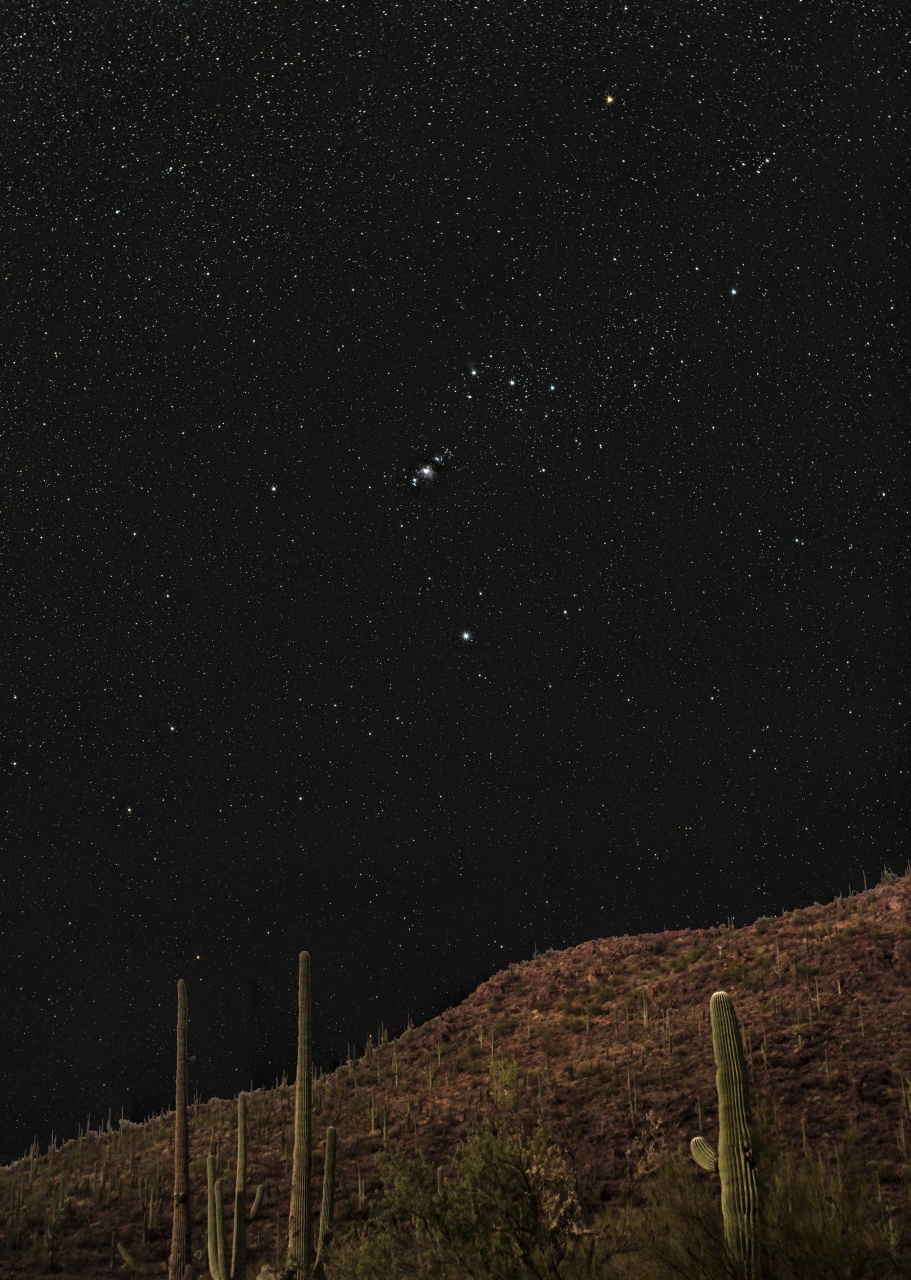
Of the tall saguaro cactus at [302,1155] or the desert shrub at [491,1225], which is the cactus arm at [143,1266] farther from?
→ the desert shrub at [491,1225]

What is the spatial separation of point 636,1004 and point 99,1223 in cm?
1834

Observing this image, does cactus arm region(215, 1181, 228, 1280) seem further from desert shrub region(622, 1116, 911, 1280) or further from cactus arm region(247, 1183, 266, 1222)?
desert shrub region(622, 1116, 911, 1280)

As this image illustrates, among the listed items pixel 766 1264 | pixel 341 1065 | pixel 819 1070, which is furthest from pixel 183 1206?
pixel 341 1065

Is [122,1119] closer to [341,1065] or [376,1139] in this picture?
[341,1065]

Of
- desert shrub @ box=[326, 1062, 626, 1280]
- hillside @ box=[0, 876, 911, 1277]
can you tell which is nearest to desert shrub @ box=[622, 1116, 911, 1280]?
desert shrub @ box=[326, 1062, 626, 1280]

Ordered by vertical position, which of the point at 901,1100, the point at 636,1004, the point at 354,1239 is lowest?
the point at 354,1239

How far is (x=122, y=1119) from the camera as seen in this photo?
4119 centimetres

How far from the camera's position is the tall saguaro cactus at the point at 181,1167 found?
2148cm

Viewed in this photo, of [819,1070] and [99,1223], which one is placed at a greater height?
[819,1070]

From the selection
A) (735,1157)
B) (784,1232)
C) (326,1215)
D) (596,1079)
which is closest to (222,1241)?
(326,1215)

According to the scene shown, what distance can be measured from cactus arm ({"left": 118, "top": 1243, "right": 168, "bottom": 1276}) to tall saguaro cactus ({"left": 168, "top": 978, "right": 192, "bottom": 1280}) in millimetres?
1470

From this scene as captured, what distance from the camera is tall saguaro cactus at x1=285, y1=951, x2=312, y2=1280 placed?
19.3 metres

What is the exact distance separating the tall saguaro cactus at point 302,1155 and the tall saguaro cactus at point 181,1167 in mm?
2316

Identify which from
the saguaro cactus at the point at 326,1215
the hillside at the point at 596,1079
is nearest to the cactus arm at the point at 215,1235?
the saguaro cactus at the point at 326,1215
